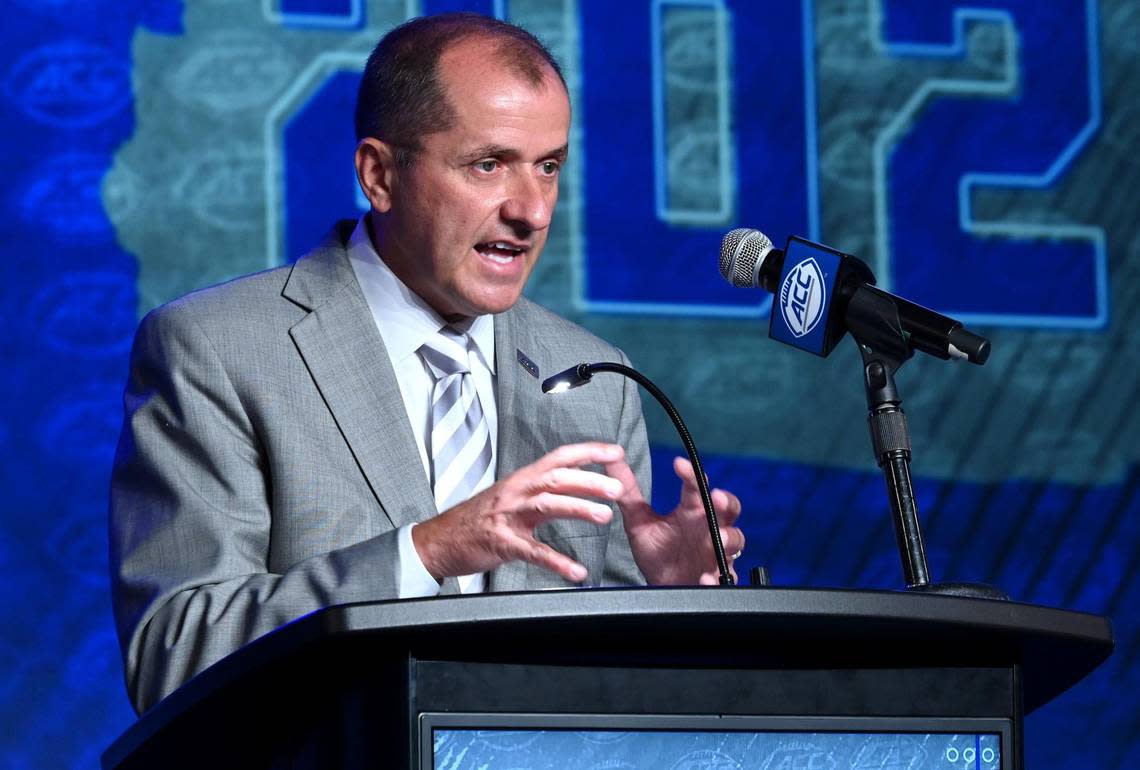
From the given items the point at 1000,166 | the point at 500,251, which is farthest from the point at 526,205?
the point at 1000,166

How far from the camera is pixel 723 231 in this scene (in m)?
3.15

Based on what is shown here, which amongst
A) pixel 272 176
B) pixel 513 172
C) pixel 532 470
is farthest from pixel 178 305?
pixel 272 176

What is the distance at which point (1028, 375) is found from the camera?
130 inches

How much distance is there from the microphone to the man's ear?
68cm

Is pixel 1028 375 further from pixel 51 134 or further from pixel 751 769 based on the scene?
pixel 751 769

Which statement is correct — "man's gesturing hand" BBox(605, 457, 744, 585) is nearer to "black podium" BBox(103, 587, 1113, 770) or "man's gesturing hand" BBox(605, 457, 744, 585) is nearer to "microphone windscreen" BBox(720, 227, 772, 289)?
"microphone windscreen" BBox(720, 227, 772, 289)

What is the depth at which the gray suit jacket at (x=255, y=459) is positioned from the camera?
5.24ft

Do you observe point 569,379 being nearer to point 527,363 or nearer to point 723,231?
point 527,363

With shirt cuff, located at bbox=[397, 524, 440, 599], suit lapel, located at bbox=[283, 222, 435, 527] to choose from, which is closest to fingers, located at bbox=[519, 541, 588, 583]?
shirt cuff, located at bbox=[397, 524, 440, 599]

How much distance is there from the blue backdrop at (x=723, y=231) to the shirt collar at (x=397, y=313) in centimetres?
82

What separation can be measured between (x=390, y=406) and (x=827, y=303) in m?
0.63

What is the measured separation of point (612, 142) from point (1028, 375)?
0.99 m

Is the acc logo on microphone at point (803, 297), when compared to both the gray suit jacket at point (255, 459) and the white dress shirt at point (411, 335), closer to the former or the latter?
the gray suit jacket at point (255, 459)

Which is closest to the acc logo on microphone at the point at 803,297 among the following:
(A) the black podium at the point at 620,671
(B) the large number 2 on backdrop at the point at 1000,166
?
(A) the black podium at the point at 620,671
